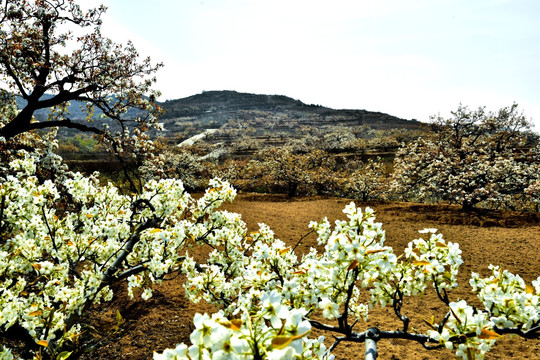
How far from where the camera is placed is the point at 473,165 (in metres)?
11.0

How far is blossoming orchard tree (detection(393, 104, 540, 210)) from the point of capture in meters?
10.3

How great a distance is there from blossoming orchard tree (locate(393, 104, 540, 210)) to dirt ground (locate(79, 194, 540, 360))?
83cm

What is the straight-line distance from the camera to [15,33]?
197 inches

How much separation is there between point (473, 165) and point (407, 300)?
8868 millimetres

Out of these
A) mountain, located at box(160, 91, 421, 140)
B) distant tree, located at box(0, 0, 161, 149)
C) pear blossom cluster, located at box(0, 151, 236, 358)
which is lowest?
pear blossom cluster, located at box(0, 151, 236, 358)

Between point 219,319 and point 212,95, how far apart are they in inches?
4356

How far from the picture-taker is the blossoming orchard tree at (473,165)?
10305mm

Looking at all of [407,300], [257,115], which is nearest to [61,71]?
[407,300]

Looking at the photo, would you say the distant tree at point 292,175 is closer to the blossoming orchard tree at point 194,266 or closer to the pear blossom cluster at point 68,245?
the blossoming orchard tree at point 194,266

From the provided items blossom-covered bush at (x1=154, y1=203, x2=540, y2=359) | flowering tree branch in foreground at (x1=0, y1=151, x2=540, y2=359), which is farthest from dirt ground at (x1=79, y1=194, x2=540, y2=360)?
blossom-covered bush at (x1=154, y1=203, x2=540, y2=359)

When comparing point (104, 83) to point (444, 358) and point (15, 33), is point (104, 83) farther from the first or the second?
point (444, 358)

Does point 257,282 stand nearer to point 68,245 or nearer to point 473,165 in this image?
point 68,245

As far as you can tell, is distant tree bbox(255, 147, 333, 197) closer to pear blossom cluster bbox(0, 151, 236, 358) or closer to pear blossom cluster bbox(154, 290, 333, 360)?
pear blossom cluster bbox(0, 151, 236, 358)

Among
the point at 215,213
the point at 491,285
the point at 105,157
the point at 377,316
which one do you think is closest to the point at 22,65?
the point at 215,213
